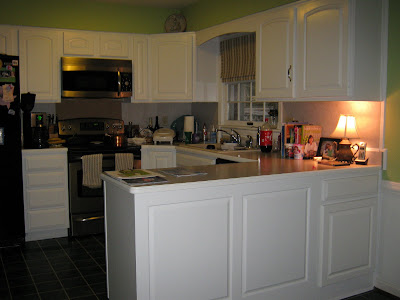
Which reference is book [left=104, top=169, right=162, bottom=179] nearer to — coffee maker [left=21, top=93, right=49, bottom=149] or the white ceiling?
coffee maker [left=21, top=93, right=49, bottom=149]

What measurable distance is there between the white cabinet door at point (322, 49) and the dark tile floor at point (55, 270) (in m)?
2.18

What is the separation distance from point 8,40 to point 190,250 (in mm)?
3185

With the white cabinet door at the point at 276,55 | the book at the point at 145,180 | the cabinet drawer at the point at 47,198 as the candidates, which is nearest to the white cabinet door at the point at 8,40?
the cabinet drawer at the point at 47,198

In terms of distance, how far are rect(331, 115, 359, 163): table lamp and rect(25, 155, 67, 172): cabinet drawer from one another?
105 inches

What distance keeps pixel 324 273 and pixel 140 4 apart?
3.73m

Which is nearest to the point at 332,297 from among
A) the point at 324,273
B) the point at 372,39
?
the point at 324,273

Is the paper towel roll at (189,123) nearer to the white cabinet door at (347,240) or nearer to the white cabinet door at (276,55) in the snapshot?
the white cabinet door at (276,55)

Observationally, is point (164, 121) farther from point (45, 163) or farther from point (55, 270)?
point (55, 270)

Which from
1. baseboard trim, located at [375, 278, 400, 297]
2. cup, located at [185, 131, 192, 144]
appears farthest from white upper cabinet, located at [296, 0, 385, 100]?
cup, located at [185, 131, 192, 144]

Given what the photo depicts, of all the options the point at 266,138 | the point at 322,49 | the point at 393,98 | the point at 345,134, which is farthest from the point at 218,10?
the point at 393,98

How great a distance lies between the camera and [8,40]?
452 cm

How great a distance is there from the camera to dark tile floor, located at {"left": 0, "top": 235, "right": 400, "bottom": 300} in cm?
323

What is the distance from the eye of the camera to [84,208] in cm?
461

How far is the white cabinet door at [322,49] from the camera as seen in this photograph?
3105 millimetres
